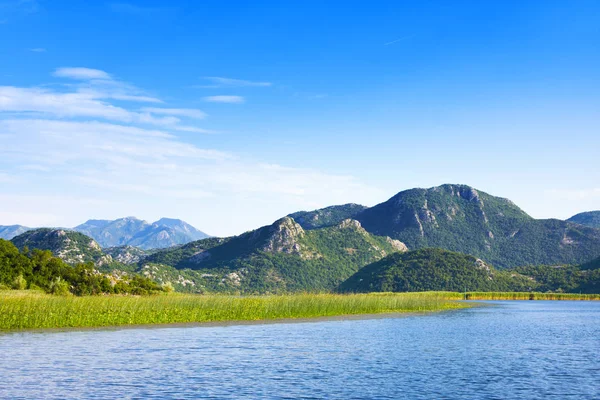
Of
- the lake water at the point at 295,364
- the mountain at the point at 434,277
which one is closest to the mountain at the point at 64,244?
the mountain at the point at 434,277

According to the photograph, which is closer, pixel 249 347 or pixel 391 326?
pixel 249 347

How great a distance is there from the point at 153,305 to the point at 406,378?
101 ft

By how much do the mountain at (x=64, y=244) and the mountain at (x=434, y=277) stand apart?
254 feet

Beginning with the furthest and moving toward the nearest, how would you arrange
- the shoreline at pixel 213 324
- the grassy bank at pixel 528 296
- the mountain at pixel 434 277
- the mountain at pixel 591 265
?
the mountain at pixel 591 265 < the mountain at pixel 434 277 < the grassy bank at pixel 528 296 < the shoreline at pixel 213 324

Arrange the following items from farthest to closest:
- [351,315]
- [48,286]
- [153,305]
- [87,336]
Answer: [48,286], [351,315], [153,305], [87,336]

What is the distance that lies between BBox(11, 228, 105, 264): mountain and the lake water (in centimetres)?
13498

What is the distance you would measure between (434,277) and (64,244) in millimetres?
110204

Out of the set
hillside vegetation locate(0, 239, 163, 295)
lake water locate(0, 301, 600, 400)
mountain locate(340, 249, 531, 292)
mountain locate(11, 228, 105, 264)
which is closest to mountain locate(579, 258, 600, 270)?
mountain locate(340, 249, 531, 292)

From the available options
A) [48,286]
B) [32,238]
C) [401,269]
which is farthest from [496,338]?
[32,238]

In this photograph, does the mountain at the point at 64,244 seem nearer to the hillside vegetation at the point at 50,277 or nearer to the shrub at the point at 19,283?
the hillside vegetation at the point at 50,277

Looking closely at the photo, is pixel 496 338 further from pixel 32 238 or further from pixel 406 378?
pixel 32 238

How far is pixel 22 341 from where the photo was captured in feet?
113

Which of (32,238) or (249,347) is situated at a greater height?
(32,238)

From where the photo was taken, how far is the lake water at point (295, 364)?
22.6 meters
